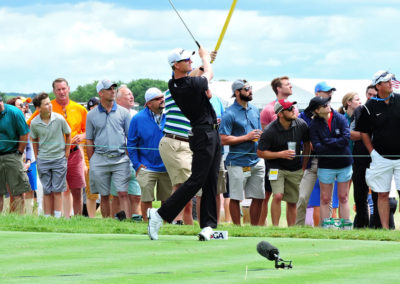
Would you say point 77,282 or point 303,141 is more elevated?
point 303,141

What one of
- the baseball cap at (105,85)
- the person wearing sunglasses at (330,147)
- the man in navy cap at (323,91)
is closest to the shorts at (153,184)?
the baseball cap at (105,85)

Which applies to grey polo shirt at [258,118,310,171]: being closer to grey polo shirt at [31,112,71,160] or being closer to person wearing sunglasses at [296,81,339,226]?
person wearing sunglasses at [296,81,339,226]

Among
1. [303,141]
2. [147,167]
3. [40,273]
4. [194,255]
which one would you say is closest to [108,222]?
[147,167]

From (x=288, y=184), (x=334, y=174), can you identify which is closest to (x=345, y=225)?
(x=334, y=174)

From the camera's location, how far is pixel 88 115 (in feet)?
44.0

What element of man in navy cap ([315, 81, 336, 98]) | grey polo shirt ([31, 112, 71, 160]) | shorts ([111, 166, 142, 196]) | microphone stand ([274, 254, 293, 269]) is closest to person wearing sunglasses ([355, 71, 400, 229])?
man in navy cap ([315, 81, 336, 98])

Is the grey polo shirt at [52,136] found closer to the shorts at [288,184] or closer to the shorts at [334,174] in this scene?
the shorts at [288,184]

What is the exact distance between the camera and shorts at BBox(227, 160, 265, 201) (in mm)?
12414

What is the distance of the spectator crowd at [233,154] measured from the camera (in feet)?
38.7

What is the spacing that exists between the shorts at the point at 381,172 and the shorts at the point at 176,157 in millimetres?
2556

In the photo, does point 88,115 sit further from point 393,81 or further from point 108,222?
point 393,81

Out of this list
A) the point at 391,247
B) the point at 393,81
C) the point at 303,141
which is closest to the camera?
the point at 391,247

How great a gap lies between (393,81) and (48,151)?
5.44m

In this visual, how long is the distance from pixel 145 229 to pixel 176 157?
1.52 meters
